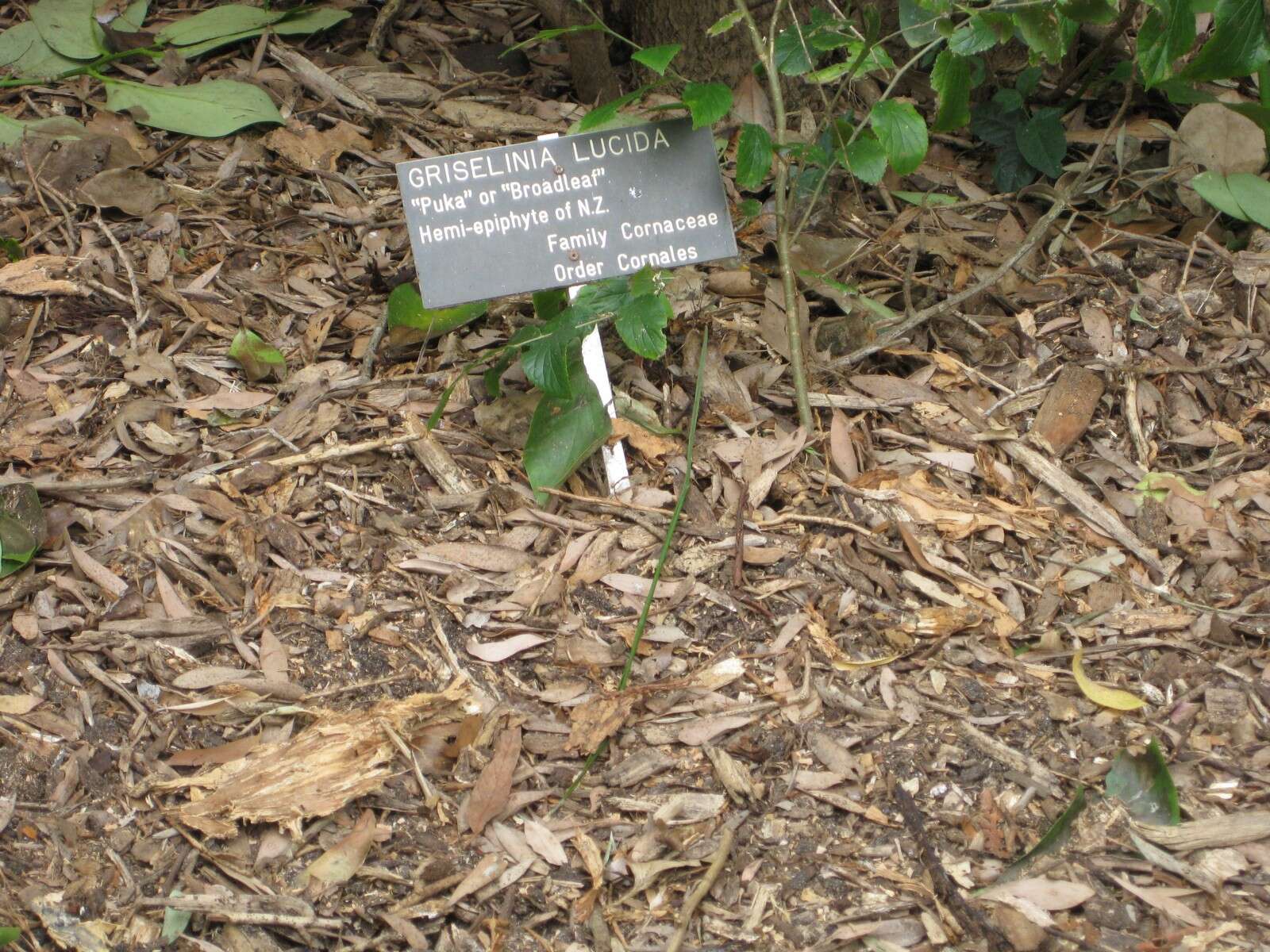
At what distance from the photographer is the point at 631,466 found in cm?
249

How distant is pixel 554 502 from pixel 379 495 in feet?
1.22

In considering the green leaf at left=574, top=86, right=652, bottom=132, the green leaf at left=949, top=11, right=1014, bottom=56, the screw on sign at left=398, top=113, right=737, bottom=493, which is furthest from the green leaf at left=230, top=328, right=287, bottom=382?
the green leaf at left=949, top=11, right=1014, bottom=56

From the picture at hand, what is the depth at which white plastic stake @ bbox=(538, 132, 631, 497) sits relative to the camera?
2.39 m

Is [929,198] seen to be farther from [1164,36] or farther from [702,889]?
[702,889]

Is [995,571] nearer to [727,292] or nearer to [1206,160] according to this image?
[727,292]

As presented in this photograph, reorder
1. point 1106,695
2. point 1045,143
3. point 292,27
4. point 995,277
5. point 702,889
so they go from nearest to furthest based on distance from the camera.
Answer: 1. point 702,889
2. point 1106,695
3. point 995,277
4. point 1045,143
5. point 292,27

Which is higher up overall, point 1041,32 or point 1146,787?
point 1041,32

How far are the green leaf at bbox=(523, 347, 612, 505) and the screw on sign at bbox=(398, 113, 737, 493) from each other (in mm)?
43

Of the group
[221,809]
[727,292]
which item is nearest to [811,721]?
[221,809]

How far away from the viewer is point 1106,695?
2045 mm

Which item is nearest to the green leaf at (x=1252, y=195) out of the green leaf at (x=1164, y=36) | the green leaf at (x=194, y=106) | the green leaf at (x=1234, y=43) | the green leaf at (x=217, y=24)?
the green leaf at (x=1234, y=43)

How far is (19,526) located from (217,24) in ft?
6.06

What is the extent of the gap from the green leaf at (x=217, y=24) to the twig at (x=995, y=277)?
2070 mm

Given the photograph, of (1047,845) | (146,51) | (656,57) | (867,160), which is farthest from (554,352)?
(146,51)
